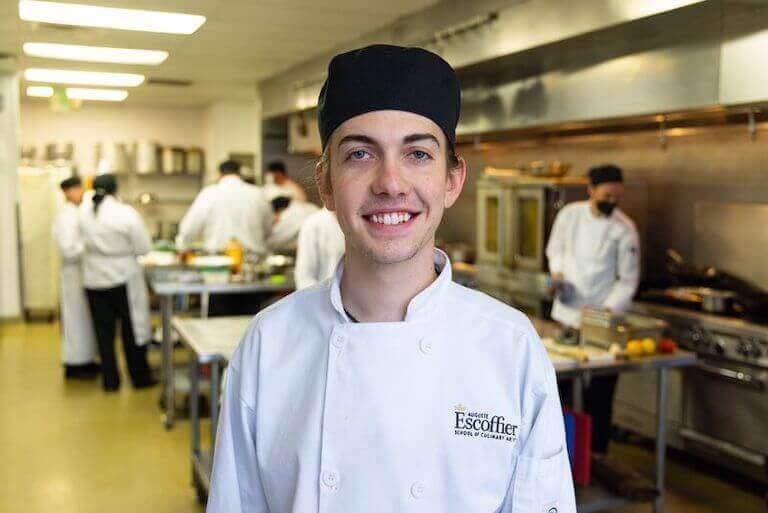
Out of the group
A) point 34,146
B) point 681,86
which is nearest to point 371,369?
point 681,86

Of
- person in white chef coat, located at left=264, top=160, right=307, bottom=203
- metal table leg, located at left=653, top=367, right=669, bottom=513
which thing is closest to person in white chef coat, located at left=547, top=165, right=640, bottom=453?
metal table leg, located at left=653, top=367, right=669, bottom=513

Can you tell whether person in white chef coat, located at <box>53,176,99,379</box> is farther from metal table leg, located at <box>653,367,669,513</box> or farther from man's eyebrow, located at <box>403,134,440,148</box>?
man's eyebrow, located at <box>403,134,440,148</box>

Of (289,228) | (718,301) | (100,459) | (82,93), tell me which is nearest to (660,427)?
(718,301)

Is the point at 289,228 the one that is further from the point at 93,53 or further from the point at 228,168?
the point at 93,53

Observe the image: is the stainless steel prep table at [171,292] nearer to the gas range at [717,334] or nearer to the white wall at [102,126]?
the gas range at [717,334]

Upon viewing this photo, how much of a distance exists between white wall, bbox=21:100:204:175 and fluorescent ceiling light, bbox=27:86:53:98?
1.02 m

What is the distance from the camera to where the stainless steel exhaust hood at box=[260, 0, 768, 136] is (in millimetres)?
3773

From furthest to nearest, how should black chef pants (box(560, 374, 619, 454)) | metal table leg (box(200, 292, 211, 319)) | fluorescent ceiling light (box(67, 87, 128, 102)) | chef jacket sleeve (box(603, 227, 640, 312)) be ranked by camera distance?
1. fluorescent ceiling light (box(67, 87, 128, 102))
2. metal table leg (box(200, 292, 211, 319))
3. chef jacket sleeve (box(603, 227, 640, 312))
4. black chef pants (box(560, 374, 619, 454))

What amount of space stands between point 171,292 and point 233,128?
20.8 feet

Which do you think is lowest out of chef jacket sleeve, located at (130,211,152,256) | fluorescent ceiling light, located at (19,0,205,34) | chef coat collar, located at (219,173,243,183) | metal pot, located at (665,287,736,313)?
metal pot, located at (665,287,736,313)

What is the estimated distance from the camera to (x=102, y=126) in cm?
1180

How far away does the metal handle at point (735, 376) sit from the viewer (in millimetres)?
4219

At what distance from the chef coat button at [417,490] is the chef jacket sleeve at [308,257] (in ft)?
12.7

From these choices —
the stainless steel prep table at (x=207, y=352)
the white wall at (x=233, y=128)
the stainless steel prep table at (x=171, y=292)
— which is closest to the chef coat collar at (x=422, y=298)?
the stainless steel prep table at (x=207, y=352)
